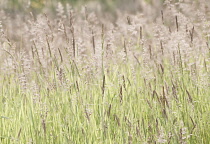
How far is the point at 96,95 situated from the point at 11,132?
2.52 ft

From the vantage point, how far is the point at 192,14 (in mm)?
4309

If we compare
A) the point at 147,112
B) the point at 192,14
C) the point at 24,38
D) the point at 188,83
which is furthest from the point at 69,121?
the point at 24,38

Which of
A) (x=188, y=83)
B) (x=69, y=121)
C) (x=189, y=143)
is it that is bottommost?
(x=189, y=143)

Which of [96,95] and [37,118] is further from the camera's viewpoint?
[96,95]

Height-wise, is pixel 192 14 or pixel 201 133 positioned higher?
pixel 192 14

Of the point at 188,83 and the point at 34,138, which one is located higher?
the point at 188,83

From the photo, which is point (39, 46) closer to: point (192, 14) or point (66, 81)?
point (66, 81)

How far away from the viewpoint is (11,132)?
294 cm

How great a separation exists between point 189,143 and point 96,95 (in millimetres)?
949

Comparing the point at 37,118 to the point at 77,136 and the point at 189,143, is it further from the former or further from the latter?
the point at 189,143

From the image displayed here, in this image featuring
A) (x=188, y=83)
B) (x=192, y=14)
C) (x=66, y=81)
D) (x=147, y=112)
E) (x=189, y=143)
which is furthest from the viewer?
(x=192, y=14)

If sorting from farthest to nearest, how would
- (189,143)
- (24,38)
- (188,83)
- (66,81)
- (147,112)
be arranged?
(24,38) < (188,83) < (147,112) < (66,81) < (189,143)

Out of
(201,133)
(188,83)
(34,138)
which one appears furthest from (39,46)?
(201,133)

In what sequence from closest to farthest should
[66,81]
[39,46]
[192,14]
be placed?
[66,81] → [39,46] → [192,14]
